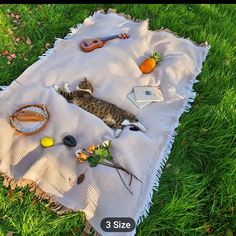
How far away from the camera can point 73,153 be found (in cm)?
277

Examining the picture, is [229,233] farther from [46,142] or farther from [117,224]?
[46,142]

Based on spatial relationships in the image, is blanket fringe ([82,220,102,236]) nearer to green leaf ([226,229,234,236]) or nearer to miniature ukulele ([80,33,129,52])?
green leaf ([226,229,234,236])

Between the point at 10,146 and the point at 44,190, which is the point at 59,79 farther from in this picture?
the point at 44,190

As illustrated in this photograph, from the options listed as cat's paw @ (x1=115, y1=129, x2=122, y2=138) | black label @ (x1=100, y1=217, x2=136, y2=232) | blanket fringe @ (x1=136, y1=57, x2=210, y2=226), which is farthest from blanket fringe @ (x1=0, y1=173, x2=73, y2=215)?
cat's paw @ (x1=115, y1=129, x2=122, y2=138)

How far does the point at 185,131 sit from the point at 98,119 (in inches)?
28.4

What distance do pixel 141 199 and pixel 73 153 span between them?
59cm

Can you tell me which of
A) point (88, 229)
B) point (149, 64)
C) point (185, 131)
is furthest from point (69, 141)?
point (149, 64)

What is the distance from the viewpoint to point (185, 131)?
3104mm

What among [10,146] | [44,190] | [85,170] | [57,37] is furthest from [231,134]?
[57,37]

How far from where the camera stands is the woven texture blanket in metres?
2.61

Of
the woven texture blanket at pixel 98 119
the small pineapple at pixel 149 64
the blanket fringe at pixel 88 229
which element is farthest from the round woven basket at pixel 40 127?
the small pineapple at pixel 149 64

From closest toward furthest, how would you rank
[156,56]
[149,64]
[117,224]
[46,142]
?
[117,224] < [46,142] < [149,64] < [156,56]

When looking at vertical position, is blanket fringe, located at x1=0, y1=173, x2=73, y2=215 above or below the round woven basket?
below

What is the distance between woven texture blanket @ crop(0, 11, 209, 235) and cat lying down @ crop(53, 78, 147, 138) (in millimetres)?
83
